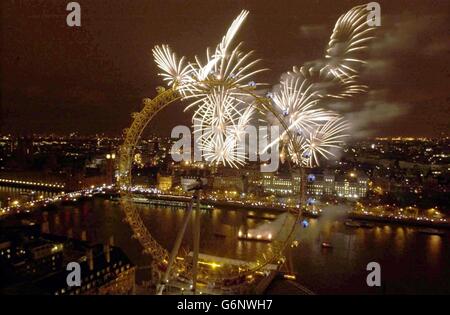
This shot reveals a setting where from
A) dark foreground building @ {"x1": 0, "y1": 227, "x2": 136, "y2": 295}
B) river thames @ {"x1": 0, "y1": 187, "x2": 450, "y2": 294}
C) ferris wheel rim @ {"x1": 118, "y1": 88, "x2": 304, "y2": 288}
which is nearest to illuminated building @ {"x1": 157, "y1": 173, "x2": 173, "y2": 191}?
river thames @ {"x1": 0, "y1": 187, "x2": 450, "y2": 294}

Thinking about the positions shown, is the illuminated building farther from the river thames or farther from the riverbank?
the riverbank

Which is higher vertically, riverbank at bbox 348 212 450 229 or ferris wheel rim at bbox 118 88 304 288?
ferris wheel rim at bbox 118 88 304 288

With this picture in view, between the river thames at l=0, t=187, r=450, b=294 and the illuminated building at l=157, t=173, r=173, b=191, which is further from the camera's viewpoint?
the illuminated building at l=157, t=173, r=173, b=191

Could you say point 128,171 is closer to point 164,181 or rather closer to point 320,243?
point 320,243

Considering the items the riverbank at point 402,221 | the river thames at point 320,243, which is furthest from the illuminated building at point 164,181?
the riverbank at point 402,221

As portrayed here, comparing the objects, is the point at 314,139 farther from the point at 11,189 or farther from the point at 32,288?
the point at 11,189

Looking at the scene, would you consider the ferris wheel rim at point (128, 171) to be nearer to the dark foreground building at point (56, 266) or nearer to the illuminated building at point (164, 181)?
the dark foreground building at point (56, 266)

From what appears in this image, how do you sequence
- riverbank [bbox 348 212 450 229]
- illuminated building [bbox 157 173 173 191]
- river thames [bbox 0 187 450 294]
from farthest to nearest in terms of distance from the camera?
1. illuminated building [bbox 157 173 173 191]
2. riverbank [bbox 348 212 450 229]
3. river thames [bbox 0 187 450 294]

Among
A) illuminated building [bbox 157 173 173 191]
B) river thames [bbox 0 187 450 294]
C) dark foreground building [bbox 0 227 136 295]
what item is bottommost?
river thames [bbox 0 187 450 294]

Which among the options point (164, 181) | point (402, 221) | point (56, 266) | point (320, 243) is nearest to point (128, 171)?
point (56, 266)
